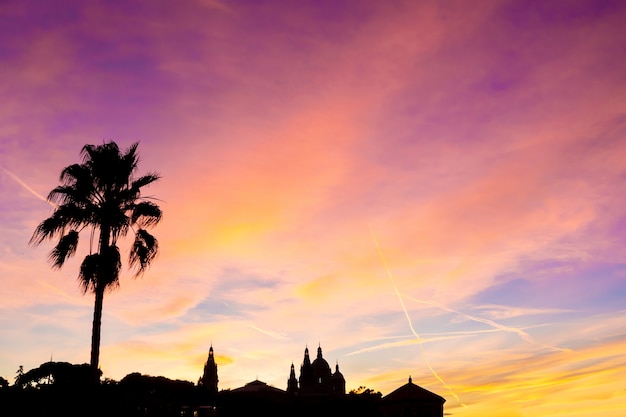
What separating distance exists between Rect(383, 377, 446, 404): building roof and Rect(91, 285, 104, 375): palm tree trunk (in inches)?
3598

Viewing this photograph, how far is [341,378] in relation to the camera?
18762 centimetres

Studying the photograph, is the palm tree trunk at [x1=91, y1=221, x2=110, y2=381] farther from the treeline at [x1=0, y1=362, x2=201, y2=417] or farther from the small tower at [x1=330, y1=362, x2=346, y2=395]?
the small tower at [x1=330, y1=362, x2=346, y2=395]

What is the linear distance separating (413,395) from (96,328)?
92.6m

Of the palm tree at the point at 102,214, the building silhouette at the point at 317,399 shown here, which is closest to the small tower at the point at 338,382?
the building silhouette at the point at 317,399

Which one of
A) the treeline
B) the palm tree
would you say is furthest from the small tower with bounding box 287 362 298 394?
the palm tree

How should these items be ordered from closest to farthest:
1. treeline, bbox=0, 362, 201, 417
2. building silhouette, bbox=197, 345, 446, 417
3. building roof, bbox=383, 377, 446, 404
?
treeline, bbox=0, 362, 201, 417
building silhouette, bbox=197, 345, 446, 417
building roof, bbox=383, 377, 446, 404

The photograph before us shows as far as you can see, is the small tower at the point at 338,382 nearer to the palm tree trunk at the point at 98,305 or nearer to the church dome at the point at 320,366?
the church dome at the point at 320,366

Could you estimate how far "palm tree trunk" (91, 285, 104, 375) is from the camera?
21.2 meters

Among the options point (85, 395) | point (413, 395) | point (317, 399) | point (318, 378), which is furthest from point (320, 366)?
point (85, 395)

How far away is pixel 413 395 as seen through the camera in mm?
105938

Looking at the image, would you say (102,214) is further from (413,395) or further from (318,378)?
(318,378)

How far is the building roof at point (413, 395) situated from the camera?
347 ft

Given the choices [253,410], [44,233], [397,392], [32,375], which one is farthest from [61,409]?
[397,392]

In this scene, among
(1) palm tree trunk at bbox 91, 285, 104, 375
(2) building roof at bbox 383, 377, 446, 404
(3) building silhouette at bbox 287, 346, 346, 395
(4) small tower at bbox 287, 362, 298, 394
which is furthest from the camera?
(4) small tower at bbox 287, 362, 298, 394
